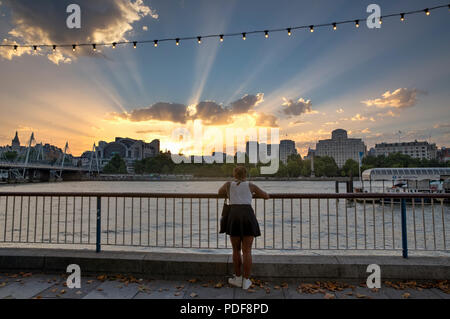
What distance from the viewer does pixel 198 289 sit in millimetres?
4723

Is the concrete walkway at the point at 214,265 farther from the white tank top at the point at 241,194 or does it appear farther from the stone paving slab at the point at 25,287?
the white tank top at the point at 241,194

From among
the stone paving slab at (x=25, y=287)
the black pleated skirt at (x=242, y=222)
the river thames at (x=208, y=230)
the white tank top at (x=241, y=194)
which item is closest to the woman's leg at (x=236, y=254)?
the black pleated skirt at (x=242, y=222)

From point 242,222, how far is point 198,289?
1.33 metres

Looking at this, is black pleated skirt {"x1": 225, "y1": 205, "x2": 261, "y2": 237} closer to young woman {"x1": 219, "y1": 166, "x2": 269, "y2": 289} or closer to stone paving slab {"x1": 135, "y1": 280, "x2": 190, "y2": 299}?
young woman {"x1": 219, "y1": 166, "x2": 269, "y2": 289}

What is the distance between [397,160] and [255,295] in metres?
169

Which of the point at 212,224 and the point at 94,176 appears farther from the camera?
the point at 94,176

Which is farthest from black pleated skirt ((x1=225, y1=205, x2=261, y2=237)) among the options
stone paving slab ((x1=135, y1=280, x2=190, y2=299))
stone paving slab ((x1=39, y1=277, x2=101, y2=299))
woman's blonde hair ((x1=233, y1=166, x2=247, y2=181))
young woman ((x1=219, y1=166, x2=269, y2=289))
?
stone paving slab ((x1=39, y1=277, x2=101, y2=299))

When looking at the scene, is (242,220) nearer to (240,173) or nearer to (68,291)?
(240,173)

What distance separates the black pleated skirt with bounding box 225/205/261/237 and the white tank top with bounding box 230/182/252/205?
79 millimetres

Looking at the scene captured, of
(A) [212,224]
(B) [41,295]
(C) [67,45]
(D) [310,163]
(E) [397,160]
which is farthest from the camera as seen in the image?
(D) [310,163]
